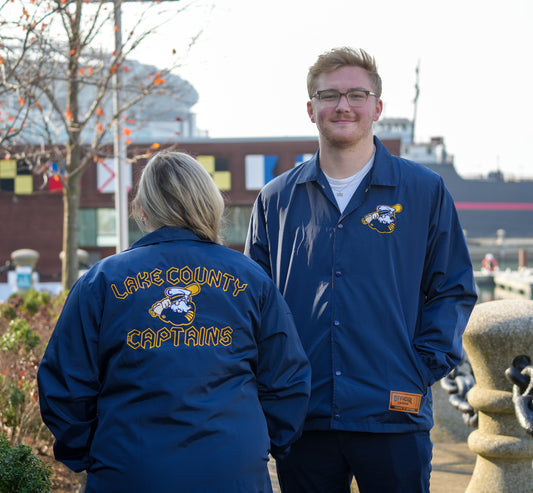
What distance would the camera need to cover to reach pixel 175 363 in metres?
2.13

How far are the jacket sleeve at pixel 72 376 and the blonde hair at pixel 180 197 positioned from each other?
36 centimetres

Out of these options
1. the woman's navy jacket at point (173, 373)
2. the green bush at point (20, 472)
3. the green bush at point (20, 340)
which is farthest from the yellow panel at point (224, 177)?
the woman's navy jacket at point (173, 373)

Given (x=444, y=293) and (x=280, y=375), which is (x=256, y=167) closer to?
(x=444, y=293)

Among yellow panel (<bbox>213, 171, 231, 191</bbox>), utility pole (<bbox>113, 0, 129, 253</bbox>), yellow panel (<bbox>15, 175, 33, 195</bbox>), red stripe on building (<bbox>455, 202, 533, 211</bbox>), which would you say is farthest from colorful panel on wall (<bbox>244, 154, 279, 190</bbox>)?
red stripe on building (<bbox>455, 202, 533, 211</bbox>)

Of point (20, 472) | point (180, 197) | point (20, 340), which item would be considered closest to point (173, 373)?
point (180, 197)

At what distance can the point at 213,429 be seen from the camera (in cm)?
209

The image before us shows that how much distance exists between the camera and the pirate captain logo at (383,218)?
282 cm

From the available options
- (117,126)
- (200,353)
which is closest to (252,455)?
(200,353)

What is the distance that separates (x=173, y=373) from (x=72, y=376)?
1.10ft

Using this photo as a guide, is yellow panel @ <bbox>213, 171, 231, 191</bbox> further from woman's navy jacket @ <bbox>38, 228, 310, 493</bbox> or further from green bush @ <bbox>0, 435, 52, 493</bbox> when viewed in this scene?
woman's navy jacket @ <bbox>38, 228, 310, 493</bbox>

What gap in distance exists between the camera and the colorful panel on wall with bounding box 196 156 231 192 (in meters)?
30.8

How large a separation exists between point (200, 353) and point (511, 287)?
24.2 metres

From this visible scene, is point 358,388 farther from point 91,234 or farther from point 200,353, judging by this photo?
point 91,234

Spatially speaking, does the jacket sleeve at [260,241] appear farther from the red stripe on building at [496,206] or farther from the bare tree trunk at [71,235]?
the red stripe on building at [496,206]
